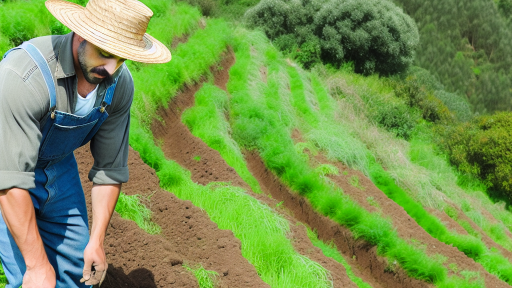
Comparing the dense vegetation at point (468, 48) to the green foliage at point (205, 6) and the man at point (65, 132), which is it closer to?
the green foliage at point (205, 6)

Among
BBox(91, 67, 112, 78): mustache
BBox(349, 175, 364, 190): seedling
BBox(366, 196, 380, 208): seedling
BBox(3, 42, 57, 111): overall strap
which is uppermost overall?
BBox(91, 67, 112, 78): mustache

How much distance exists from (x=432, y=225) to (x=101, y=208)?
8.69 metres

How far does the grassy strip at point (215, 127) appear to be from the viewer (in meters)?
9.59

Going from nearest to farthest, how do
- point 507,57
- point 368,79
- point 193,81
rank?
point 193,81
point 368,79
point 507,57

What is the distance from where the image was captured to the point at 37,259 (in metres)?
2.26

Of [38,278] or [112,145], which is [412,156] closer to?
[112,145]

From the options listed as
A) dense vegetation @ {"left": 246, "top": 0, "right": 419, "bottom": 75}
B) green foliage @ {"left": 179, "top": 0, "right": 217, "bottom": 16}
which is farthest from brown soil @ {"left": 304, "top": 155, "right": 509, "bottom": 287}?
dense vegetation @ {"left": 246, "top": 0, "right": 419, "bottom": 75}

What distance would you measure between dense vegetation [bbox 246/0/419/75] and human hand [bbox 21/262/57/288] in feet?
64.0

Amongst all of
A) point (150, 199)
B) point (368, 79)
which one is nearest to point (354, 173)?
point (150, 199)

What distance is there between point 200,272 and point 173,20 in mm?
10530

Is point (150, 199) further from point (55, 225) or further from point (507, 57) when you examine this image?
point (507, 57)

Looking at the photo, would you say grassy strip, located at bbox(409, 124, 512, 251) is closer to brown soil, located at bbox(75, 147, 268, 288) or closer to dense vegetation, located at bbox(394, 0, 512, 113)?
brown soil, located at bbox(75, 147, 268, 288)

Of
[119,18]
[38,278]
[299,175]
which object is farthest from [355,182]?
[38,278]

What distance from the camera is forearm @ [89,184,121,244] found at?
2.62 meters
